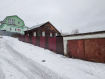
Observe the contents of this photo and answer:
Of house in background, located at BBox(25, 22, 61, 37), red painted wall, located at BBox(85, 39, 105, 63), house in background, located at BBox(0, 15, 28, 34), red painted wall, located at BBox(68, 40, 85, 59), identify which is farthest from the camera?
house in background, located at BBox(0, 15, 28, 34)

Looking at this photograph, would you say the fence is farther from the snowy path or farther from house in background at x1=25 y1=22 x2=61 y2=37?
house in background at x1=25 y1=22 x2=61 y2=37

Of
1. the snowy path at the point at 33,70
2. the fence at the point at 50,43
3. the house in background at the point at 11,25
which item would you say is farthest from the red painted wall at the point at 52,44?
the house in background at the point at 11,25

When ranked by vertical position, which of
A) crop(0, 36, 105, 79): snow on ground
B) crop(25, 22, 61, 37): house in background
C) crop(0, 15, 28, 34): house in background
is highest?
crop(0, 15, 28, 34): house in background

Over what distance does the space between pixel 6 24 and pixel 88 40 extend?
29957 mm

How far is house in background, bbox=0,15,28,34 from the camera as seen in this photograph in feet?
79.7

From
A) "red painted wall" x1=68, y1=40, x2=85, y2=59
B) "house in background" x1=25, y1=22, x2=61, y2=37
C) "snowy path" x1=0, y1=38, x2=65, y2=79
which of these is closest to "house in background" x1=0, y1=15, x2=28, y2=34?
"house in background" x1=25, y1=22, x2=61, y2=37

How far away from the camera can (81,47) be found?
6.72 m

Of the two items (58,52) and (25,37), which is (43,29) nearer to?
(25,37)

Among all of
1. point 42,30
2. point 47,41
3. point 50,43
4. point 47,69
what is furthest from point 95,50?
point 42,30

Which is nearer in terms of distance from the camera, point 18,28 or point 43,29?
point 43,29

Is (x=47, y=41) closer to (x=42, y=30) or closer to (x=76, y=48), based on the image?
(x=76, y=48)

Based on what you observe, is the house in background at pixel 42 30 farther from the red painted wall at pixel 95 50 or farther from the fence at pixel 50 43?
the red painted wall at pixel 95 50

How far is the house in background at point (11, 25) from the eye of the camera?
24302mm

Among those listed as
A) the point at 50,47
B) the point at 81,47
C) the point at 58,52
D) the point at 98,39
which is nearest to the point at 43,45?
the point at 50,47
